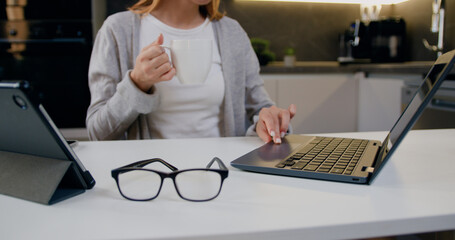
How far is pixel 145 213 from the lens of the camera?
465 mm

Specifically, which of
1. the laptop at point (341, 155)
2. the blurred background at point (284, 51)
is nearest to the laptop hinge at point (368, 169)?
the laptop at point (341, 155)

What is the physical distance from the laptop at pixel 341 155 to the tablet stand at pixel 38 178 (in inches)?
10.0

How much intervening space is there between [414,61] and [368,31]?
429mm

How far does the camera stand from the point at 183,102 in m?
1.25

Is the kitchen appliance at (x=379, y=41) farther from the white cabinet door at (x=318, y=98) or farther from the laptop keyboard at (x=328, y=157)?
the laptop keyboard at (x=328, y=157)

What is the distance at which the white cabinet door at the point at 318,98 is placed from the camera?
2549 millimetres

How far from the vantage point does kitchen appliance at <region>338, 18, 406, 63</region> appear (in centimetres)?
268

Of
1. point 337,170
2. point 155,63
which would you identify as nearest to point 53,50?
point 155,63

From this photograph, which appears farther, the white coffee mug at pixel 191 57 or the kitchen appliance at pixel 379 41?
the kitchen appliance at pixel 379 41

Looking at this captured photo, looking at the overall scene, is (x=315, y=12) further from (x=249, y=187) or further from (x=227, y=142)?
(x=249, y=187)

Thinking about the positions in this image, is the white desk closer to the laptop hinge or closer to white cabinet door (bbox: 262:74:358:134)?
the laptop hinge

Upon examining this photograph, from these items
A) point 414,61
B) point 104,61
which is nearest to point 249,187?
point 104,61

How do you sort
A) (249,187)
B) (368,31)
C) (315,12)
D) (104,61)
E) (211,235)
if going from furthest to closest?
(315,12) → (368,31) → (104,61) → (249,187) → (211,235)

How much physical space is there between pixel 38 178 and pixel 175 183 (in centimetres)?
19
